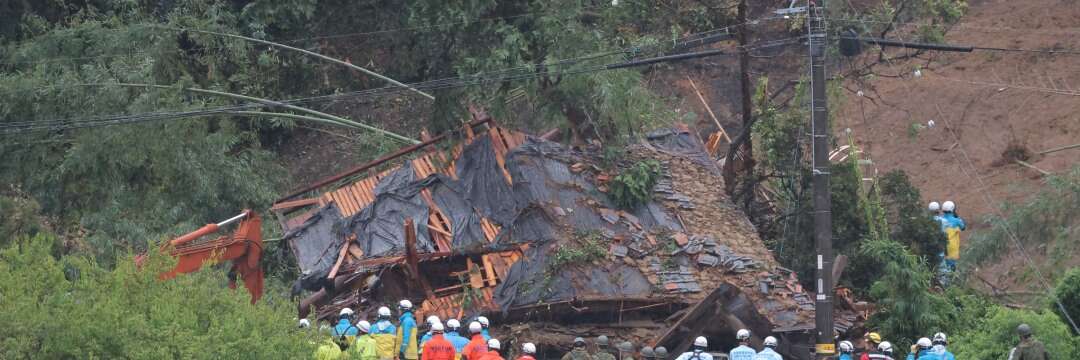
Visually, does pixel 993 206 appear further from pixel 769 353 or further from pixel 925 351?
pixel 769 353

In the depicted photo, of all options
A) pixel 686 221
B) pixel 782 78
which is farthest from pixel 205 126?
pixel 782 78

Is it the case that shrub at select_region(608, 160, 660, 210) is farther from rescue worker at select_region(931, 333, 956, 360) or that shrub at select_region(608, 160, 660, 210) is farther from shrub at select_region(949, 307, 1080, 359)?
rescue worker at select_region(931, 333, 956, 360)

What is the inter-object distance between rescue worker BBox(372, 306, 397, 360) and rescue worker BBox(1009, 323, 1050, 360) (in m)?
7.40

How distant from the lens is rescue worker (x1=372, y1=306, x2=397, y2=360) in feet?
62.3

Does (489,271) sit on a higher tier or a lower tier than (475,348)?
lower

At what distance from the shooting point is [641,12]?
86.7ft

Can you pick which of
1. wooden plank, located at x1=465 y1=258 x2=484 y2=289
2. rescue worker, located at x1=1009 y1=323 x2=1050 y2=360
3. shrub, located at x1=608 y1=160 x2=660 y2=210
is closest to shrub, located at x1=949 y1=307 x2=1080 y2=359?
rescue worker, located at x1=1009 y1=323 x2=1050 y2=360

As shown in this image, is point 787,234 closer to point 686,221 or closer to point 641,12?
point 686,221

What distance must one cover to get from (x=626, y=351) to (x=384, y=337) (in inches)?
121

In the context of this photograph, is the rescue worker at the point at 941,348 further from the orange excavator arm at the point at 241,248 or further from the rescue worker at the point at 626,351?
the orange excavator arm at the point at 241,248

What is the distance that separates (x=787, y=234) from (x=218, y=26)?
12.2 metres

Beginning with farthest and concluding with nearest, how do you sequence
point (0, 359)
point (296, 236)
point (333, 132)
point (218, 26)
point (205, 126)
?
point (333, 132), point (218, 26), point (205, 126), point (296, 236), point (0, 359)

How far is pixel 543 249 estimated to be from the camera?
2186 centimetres

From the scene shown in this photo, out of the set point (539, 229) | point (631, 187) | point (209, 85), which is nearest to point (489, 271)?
point (539, 229)
